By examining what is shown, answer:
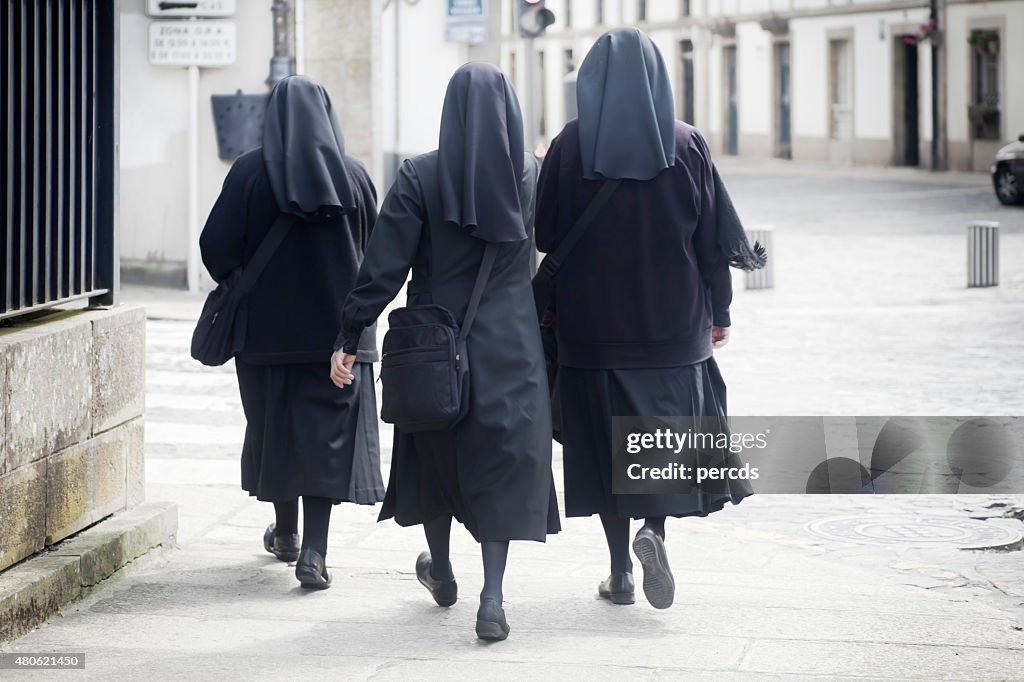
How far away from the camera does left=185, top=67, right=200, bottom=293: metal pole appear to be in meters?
17.1

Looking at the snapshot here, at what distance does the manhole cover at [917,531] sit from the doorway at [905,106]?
33.8 meters

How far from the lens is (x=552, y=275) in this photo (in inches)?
230

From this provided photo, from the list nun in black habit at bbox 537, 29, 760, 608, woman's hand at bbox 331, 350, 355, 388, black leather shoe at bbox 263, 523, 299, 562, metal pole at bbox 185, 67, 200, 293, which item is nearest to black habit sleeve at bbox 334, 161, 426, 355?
woman's hand at bbox 331, 350, 355, 388

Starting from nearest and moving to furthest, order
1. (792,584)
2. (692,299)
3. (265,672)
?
(265,672) < (692,299) < (792,584)

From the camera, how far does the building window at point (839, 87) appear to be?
42.7 metres

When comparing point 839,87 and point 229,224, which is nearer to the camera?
A: point 229,224

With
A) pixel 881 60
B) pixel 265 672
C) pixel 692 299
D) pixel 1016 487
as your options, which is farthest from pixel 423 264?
pixel 881 60

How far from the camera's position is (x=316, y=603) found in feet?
19.2

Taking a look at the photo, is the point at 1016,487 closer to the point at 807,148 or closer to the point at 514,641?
the point at 514,641

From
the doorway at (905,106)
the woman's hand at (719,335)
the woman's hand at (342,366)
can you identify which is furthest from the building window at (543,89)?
the woman's hand at (342,366)

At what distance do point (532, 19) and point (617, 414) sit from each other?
9512 millimetres

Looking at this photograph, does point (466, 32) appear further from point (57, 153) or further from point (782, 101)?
point (782, 101)

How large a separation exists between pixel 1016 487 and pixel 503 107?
401 cm

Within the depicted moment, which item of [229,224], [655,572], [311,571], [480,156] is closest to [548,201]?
[480,156]
